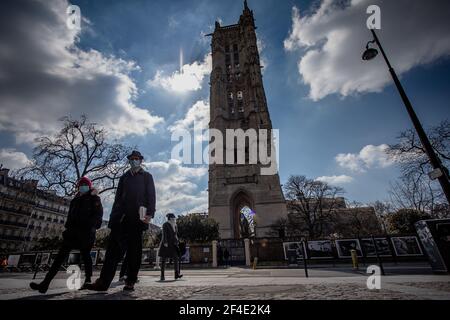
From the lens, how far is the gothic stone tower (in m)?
30.4

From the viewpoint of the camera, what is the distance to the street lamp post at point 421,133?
4.73m

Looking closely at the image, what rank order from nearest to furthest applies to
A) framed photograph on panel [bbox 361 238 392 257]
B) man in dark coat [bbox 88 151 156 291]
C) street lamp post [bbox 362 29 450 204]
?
man in dark coat [bbox 88 151 156 291] → street lamp post [bbox 362 29 450 204] → framed photograph on panel [bbox 361 238 392 257]

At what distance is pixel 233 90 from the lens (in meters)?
39.8

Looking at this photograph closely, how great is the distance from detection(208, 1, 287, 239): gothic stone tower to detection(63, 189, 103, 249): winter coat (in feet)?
88.6

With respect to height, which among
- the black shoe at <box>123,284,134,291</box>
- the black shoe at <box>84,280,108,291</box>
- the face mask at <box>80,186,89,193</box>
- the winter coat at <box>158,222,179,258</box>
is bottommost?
the black shoe at <box>123,284,134,291</box>

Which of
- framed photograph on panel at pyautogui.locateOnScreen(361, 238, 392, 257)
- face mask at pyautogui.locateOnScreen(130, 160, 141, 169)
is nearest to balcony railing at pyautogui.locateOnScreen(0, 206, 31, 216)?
face mask at pyautogui.locateOnScreen(130, 160, 141, 169)

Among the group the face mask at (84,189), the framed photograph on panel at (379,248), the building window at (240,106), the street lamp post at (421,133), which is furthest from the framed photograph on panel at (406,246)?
the building window at (240,106)

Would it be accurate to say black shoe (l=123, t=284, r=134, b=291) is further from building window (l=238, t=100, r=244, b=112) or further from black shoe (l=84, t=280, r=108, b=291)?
building window (l=238, t=100, r=244, b=112)

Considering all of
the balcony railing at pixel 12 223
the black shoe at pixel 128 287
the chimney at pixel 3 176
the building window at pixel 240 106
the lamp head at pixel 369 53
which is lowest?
the black shoe at pixel 128 287

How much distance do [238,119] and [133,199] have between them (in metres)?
34.5

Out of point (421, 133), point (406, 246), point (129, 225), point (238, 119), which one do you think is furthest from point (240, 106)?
point (129, 225)

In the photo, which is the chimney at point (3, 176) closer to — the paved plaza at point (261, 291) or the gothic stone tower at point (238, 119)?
the gothic stone tower at point (238, 119)

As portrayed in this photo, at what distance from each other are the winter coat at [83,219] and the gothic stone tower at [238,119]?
2702 centimetres
